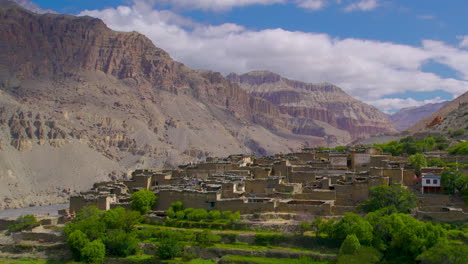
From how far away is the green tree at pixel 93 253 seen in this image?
44.3m

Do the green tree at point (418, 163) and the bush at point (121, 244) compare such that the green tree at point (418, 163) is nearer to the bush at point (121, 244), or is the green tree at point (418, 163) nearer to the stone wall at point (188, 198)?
the stone wall at point (188, 198)

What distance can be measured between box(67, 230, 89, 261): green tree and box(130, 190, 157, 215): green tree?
719 cm

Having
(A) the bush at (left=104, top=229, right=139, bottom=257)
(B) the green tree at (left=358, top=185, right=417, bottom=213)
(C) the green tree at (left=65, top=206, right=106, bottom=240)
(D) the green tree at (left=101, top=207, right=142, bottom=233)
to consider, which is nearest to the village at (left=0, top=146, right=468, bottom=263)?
(B) the green tree at (left=358, top=185, right=417, bottom=213)

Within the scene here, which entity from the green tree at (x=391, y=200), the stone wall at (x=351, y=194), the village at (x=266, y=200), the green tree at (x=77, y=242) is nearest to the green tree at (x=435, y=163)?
the village at (x=266, y=200)

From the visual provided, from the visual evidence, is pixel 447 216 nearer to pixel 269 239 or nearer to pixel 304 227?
pixel 304 227

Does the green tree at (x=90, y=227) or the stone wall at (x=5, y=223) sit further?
the stone wall at (x=5, y=223)

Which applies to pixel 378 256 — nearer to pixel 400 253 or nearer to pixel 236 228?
pixel 400 253

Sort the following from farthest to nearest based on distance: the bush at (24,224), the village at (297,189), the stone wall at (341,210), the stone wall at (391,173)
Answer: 1. the bush at (24,224)
2. the stone wall at (391,173)
3. the village at (297,189)
4. the stone wall at (341,210)

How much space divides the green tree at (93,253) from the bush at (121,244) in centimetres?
115

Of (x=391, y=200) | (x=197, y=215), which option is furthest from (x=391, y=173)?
(x=197, y=215)

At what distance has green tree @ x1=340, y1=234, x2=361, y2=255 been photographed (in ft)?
126

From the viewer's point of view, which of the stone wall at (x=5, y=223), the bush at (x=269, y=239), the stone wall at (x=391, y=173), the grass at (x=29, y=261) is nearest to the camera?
the bush at (x=269, y=239)

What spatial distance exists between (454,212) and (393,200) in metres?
4.84

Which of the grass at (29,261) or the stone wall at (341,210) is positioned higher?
the stone wall at (341,210)
